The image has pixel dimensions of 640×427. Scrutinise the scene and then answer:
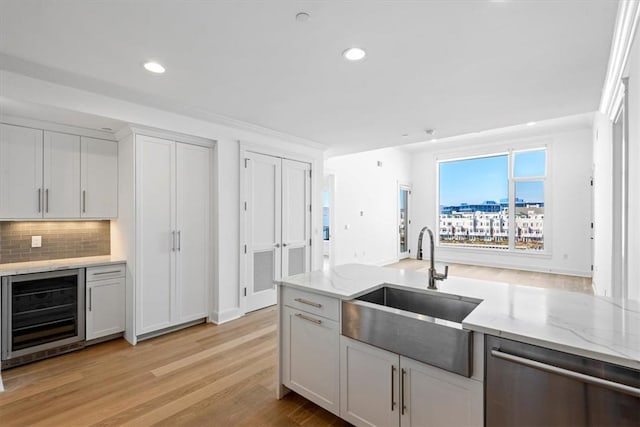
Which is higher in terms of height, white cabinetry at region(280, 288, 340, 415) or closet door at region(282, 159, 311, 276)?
closet door at region(282, 159, 311, 276)

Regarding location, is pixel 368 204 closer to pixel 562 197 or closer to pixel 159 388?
pixel 562 197

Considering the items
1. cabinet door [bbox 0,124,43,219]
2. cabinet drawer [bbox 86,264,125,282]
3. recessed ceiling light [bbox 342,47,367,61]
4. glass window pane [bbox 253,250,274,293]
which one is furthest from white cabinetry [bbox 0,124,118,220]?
recessed ceiling light [bbox 342,47,367,61]

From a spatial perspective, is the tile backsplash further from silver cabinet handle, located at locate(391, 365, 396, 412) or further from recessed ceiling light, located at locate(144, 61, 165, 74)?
silver cabinet handle, located at locate(391, 365, 396, 412)

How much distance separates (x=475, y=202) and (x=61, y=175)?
26.6 feet

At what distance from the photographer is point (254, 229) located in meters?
4.26

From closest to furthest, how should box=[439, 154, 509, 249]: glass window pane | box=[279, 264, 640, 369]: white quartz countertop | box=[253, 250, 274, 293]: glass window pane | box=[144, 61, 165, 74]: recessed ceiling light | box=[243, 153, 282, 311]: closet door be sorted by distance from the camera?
box=[279, 264, 640, 369]: white quartz countertop → box=[144, 61, 165, 74]: recessed ceiling light → box=[243, 153, 282, 311]: closet door → box=[253, 250, 274, 293]: glass window pane → box=[439, 154, 509, 249]: glass window pane

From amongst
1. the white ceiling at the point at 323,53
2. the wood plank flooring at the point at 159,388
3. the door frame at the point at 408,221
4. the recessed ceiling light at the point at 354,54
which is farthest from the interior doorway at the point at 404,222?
the recessed ceiling light at the point at 354,54

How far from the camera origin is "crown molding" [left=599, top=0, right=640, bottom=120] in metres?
1.72

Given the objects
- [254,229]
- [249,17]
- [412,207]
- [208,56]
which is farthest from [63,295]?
[412,207]

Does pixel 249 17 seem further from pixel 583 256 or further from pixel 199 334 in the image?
pixel 583 256

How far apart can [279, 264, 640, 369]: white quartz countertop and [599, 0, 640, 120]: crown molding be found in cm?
157

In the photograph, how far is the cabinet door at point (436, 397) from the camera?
4.52ft

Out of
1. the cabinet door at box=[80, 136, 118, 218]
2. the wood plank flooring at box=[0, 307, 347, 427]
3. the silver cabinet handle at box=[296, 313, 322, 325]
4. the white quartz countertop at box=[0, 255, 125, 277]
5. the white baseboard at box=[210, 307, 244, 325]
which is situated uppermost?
the cabinet door at box=[80, 136, 118, 218]

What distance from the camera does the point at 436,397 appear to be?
1.50 meters
